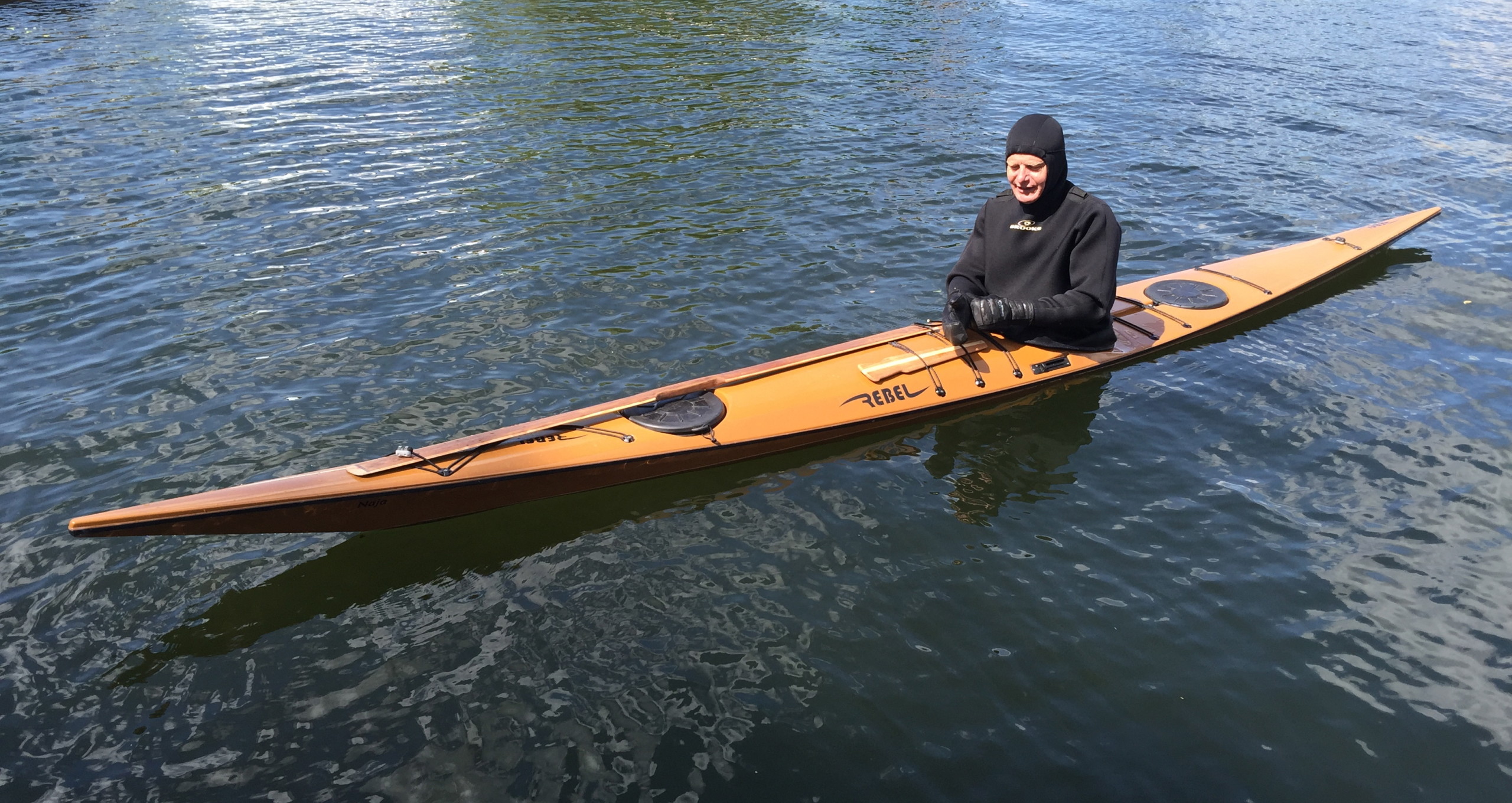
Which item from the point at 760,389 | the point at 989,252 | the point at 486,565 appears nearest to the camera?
the point at 486,565

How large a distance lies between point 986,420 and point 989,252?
46.0 inches

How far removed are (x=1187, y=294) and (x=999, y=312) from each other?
8.19ft

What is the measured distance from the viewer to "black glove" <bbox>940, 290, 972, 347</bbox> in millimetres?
6309

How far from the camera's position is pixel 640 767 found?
3971mm

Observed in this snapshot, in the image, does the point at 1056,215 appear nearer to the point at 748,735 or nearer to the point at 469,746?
the point at 748,735

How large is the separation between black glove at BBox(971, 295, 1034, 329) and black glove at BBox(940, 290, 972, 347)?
0.08 m

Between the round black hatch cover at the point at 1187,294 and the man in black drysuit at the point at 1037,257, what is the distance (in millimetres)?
1388

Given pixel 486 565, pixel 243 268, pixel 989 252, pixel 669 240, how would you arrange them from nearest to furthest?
pixel 486 565
pixel 989 252
pixel 243 268
pixel 669 240

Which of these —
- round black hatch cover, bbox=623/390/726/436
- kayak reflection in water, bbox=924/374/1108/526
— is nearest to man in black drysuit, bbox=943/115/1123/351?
kayak reflection in water, bbox=924/374/1108/526

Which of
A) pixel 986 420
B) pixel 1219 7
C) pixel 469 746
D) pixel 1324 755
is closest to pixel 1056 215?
pixel 986 420

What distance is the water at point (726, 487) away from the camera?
13.5ft

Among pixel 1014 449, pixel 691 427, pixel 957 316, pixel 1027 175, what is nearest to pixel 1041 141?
pixel 1027 175

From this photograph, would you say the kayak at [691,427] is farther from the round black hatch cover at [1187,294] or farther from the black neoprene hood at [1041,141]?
the black neoprene hood at [1041,141]

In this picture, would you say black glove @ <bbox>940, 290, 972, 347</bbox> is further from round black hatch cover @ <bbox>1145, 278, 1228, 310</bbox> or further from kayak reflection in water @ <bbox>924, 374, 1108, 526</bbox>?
round black hatch cover @ <bbox>1145, 278, 1228, 310</bbox>
